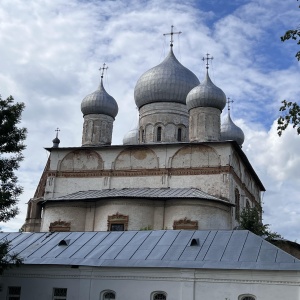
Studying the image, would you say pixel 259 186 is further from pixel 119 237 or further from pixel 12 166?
pixel 12 166

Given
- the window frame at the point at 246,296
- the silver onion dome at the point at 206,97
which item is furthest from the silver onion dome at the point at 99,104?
the window frame at the point at 246,296

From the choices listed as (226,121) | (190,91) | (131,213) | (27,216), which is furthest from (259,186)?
(27,216)

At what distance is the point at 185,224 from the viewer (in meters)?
19.4

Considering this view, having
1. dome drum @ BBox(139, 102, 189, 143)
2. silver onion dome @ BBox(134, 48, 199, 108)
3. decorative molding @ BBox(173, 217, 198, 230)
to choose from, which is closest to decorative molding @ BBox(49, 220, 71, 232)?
decorative molding @ BBox(173, 217, 198, 230)

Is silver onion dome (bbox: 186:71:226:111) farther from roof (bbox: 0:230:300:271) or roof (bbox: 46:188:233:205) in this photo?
roof (bbox: 0:230:300:271)

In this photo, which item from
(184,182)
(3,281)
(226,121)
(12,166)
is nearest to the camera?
(12,166)

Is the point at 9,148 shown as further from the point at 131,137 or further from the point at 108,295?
the point at 131,137

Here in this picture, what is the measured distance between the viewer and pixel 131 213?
65.1 ft

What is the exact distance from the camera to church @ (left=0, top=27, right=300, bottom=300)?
39.8 ft

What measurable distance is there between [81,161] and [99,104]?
156 inches

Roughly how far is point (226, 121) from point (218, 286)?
20172 millimetres

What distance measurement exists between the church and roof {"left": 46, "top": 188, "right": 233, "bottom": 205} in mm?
45

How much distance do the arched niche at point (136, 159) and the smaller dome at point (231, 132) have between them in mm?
9130

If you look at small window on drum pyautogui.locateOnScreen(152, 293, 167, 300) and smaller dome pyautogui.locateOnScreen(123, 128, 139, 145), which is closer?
small window on drum pyautogui.locateOnScreen(152, 293, 167, 300)
